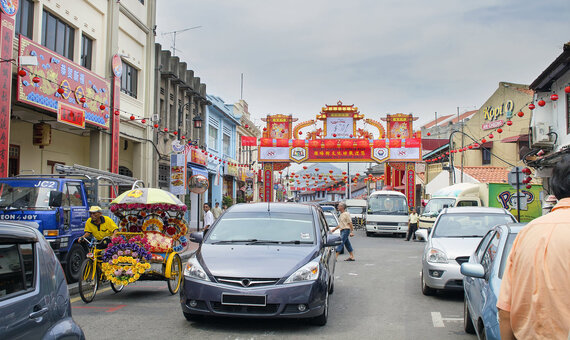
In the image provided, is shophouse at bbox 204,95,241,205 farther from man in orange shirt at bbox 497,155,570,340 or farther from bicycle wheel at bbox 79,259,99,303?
man in orange shirt at bbox 497,155,570,340

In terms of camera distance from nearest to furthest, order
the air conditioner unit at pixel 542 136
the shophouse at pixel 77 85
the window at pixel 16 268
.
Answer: the window at pixel 16 268 < the shophouse at pixel 77 85 < the air conditioner unit at pixel 542 136

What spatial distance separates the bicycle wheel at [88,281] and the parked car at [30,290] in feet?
15.7

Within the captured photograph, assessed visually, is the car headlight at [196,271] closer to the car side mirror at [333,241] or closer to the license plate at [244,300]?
the license plate at [244,300]

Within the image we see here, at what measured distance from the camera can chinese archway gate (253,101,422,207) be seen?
34438 millimetres

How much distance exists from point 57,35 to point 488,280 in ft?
54.5

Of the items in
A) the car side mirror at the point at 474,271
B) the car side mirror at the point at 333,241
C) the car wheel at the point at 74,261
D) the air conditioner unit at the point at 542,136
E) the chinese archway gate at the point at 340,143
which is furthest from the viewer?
the chinese archway gate at the point at 340,143

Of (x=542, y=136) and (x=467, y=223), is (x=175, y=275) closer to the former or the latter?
(x=467, y=223)

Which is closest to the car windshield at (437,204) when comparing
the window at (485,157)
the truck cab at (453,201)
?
the truck cab at (453,201)

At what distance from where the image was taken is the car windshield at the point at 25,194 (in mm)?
10867

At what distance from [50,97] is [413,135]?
999 inches

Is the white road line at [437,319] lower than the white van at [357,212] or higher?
lower

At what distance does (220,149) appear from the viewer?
125 ft

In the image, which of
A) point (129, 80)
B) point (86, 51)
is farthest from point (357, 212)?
point (86, 51)

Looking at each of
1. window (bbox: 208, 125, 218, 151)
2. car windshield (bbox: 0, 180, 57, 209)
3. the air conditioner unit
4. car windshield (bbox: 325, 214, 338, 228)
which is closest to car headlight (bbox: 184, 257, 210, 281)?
car windshield (bbox: 0, 180, 57, 209)
